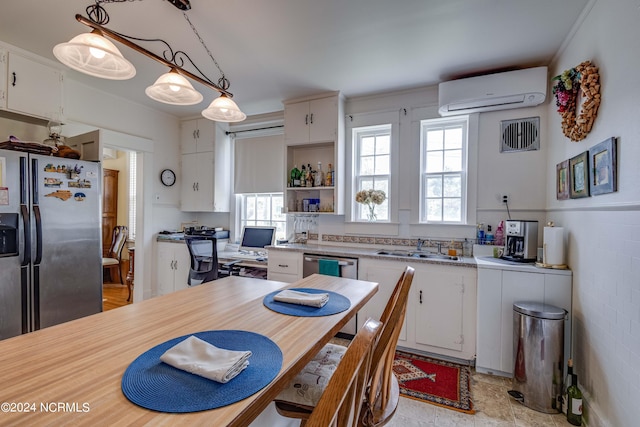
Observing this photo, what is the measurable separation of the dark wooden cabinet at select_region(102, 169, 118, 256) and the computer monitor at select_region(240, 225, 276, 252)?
2.86 metres

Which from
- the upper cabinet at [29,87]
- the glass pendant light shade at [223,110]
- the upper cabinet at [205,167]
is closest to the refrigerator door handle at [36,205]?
the upper cabinet at [29,87]

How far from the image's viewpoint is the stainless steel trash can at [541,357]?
2.00 m

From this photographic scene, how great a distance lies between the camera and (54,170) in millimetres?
2443

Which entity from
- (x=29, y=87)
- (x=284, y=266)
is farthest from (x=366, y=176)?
(x=29, y=87)

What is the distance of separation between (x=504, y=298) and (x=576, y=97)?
1.56 meters

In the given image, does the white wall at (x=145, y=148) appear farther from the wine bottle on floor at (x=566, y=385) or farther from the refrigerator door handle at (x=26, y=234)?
the wine bottle on floor at (x=566, y=385)

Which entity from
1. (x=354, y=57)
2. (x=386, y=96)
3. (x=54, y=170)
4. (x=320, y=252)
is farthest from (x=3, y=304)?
(x=386, y=96)

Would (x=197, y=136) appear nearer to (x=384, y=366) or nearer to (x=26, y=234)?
(x=26, y=234)

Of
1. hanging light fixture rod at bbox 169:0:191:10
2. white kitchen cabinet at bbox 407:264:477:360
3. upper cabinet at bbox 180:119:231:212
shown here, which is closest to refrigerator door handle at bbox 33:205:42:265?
hanging light fixture rod at bbox 169:0:191:10

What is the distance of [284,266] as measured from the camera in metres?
3.34

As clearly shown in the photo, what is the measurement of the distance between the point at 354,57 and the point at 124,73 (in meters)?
1.82

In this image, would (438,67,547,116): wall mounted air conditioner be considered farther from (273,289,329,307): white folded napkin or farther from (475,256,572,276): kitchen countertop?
(273,289,329,307): white folded napkin

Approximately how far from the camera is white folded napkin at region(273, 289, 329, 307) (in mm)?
1393

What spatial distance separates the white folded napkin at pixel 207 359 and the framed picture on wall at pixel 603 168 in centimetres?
206
